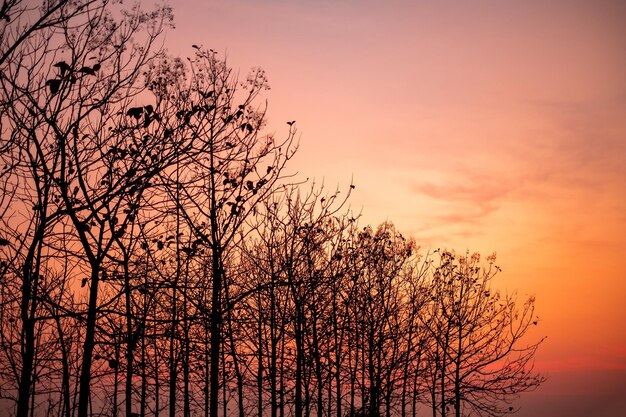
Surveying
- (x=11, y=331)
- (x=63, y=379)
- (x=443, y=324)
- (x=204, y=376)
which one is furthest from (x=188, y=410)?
(x=443, y=324)

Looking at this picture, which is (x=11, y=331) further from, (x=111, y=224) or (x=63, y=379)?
(x=111, y=224)

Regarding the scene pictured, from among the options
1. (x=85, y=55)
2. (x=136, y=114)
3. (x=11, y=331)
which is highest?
(x=85, y=55)

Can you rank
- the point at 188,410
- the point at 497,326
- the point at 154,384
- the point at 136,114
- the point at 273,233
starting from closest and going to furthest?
the point at 136,114 → the point at 273,233 → the point at 188,410 → the point at 154,384 → the point at 497,326

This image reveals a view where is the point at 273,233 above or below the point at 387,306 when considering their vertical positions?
above

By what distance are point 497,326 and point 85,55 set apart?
26110 millimetres

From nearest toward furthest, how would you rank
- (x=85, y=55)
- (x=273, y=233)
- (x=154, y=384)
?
(x=85, y=55) < (x=273, y=233) < (x=154, y=384)

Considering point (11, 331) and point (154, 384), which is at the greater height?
point (11, 331)

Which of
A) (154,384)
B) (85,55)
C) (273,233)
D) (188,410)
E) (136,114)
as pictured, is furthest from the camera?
(154,384)

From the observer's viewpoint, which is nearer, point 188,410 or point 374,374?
point 188,410

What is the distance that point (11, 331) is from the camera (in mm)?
23172

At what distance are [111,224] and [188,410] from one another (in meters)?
14.4

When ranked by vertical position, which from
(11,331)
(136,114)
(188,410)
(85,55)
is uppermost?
(85,55)

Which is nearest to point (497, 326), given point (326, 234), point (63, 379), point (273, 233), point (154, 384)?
point (326, 234)

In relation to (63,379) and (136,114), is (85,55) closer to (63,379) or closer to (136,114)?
(136,114)
